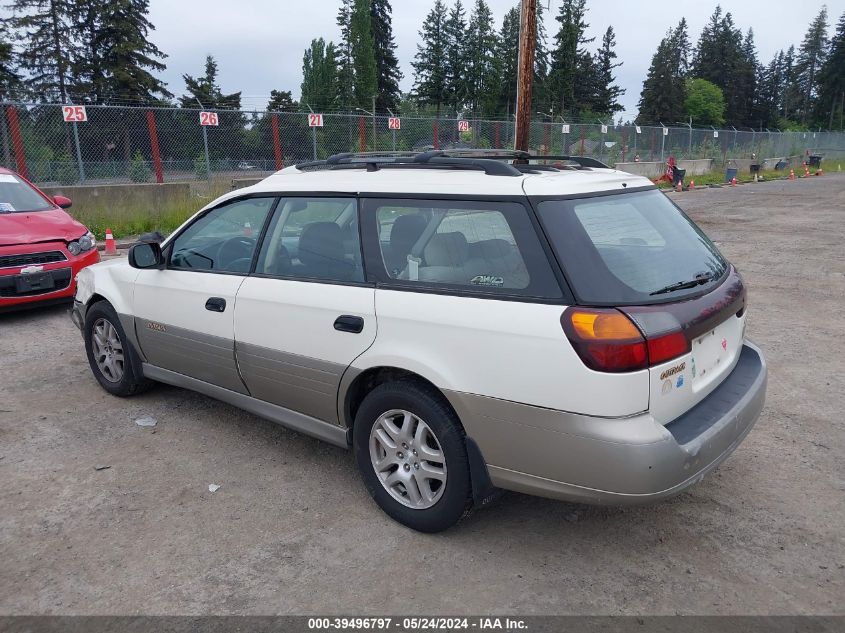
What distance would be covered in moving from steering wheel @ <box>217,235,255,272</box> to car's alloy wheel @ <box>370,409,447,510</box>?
4.62ft

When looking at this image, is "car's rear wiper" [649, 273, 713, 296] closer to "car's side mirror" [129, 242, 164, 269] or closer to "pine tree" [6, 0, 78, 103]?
"car's side mirror" [129, 242, 164, 269]

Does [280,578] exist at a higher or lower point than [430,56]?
lower

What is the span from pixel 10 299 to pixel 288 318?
15.7ft

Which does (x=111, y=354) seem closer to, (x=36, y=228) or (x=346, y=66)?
(x=36, y=228)

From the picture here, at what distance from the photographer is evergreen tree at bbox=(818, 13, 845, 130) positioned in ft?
330

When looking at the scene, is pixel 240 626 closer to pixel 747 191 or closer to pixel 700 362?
pixel 700 362

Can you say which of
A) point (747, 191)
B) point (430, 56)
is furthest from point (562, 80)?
point (747, 191)

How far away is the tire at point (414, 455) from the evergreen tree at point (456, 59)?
74.2 metres

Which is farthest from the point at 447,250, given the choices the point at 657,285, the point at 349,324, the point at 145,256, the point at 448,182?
the point at 145,256

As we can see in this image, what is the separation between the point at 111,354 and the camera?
4973 mm

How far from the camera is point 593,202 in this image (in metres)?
3.08

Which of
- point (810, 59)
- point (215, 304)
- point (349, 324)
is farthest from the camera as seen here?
point (810, 59)

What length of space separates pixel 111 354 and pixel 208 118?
537 inches

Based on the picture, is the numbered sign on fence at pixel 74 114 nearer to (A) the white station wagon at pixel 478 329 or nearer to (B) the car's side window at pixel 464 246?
(A) the white station wagon at pixel 478 329
